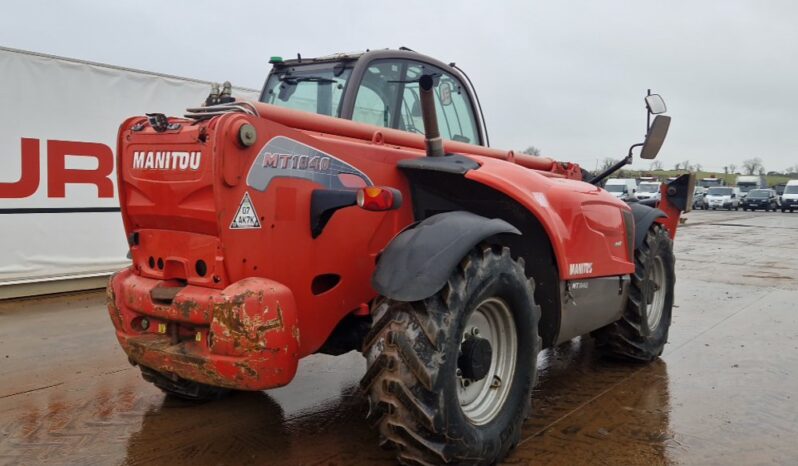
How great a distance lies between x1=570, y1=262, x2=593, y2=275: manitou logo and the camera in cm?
414

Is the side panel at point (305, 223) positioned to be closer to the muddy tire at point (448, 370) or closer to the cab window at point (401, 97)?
the muddy tire at point (448, 370)

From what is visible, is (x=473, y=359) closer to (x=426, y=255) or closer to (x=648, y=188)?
(x=426, y=255)

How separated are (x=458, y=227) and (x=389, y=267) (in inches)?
16.5

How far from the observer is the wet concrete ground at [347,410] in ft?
12.2

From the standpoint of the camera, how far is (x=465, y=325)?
11.0 ft

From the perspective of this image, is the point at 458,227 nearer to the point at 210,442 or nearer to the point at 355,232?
the point at 355,232

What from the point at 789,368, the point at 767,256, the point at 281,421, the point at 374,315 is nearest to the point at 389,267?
the point at 374,315

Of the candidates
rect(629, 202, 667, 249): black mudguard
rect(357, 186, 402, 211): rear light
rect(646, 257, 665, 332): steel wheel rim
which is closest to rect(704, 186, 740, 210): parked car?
rect(646, 257, 665, 332): steel wheel rim

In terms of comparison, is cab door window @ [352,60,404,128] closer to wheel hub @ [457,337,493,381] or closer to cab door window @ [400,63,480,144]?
cab door window @ [400,63,480,144]

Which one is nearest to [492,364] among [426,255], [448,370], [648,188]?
[448,370]

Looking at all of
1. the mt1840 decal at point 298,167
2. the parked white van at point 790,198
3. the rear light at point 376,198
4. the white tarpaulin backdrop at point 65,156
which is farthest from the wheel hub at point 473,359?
the parked white van at point 790,198

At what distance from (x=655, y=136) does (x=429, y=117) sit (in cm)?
224

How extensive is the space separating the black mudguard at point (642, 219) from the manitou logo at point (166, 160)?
12.1 ft

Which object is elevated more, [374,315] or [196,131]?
[196,131]
